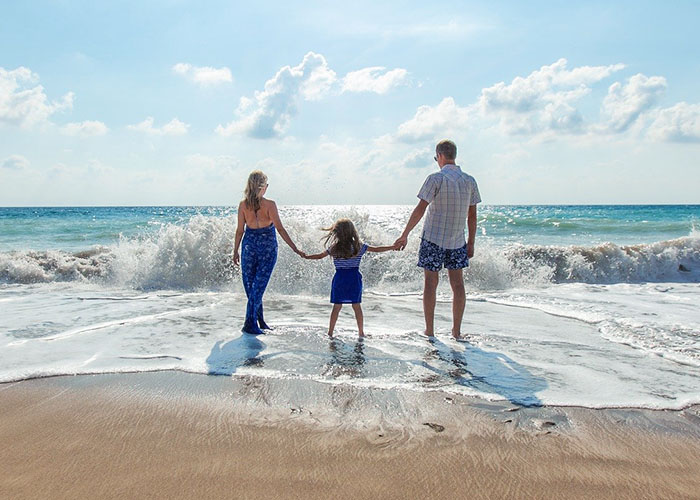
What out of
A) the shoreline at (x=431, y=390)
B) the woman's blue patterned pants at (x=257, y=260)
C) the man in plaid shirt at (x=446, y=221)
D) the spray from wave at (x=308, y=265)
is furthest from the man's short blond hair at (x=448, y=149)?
the spray from wave at (x=308, y=265)

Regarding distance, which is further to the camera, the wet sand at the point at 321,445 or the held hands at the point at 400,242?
the held hands at the point at 400,242

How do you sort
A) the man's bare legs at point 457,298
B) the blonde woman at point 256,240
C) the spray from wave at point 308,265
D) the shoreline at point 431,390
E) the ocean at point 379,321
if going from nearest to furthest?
the shoreline at point 431,390 → the ocean at point 379,321 → the man's bare legs at point 457,298 → the blonde woman at point 256,240 → the spray from wave at point 308,265

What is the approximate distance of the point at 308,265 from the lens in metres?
10.6

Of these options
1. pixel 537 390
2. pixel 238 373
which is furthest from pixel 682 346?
pixel 238 373

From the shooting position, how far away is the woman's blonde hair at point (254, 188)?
5504 millimetres

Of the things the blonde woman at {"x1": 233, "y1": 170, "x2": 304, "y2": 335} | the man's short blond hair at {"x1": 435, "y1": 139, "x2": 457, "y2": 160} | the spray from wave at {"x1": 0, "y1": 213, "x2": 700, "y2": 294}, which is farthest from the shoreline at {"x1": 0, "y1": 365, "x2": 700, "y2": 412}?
the spray from wave at {"x1": 0, "y1": 213, "x2": 700, "y2": 294}

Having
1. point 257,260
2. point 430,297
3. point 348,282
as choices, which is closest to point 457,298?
point 430,297

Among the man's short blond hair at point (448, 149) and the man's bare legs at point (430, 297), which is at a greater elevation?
the man's short blond hair at point (448, 149)

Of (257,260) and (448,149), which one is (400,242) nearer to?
(448,149)

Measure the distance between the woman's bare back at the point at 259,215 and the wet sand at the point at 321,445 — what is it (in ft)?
7.57

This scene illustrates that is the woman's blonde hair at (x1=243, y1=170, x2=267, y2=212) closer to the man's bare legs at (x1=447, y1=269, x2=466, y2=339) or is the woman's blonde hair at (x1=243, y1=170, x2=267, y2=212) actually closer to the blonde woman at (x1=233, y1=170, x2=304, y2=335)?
the blonde woman at (x1=233, y1=170, x2=304, y2=335)

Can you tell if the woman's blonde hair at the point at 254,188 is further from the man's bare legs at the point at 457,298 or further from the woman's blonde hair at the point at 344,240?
the man's bare legs at the point at 457,298

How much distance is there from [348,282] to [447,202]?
4.44 feet

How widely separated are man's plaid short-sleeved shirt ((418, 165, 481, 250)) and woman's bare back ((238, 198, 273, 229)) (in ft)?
5.57
